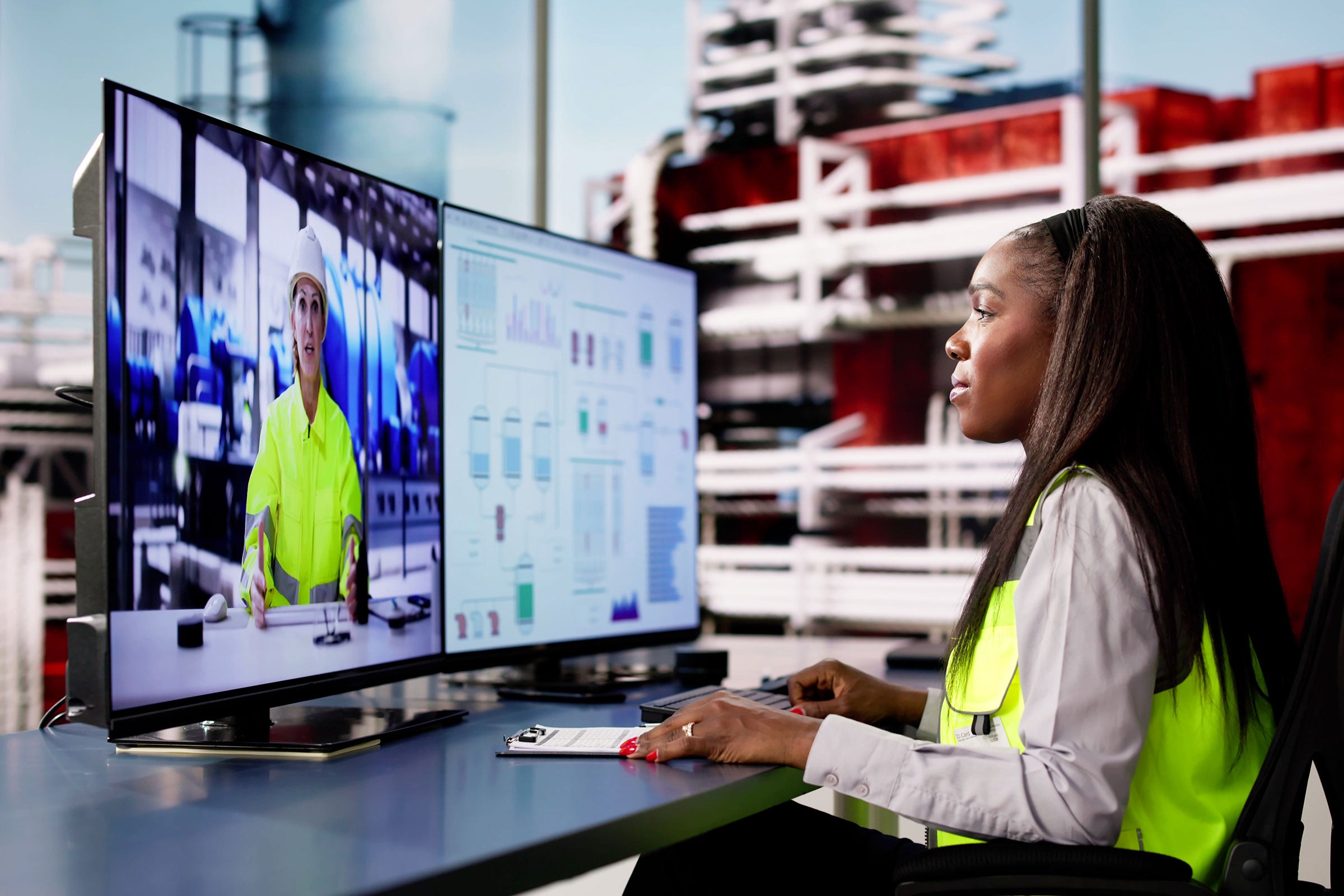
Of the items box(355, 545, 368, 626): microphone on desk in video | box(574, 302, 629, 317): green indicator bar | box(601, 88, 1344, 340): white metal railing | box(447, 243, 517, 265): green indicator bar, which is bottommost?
box(355, 545, 368, 626): microphone on desk in video

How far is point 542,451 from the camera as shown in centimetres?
174

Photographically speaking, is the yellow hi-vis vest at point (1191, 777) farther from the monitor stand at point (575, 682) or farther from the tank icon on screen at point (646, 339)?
the tank icon on screen at point (646, 339)

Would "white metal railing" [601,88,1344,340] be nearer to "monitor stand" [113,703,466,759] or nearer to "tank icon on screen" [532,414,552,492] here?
"tank icon on screen" [532,414,552,492]

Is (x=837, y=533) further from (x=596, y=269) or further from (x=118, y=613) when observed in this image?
(x=118, y=613)

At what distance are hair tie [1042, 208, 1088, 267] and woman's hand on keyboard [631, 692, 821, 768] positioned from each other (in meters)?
0.60

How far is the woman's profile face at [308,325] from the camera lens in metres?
1.29

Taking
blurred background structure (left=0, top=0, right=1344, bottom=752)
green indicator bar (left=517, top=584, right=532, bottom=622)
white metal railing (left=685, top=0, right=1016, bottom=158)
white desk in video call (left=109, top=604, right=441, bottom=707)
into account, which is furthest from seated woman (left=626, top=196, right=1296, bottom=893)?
white metal railing (left=685, top=0, right=1016, bottom=158)

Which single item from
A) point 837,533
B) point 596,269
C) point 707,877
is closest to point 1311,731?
point 707,877

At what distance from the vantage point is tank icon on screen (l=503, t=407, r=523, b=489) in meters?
1.68

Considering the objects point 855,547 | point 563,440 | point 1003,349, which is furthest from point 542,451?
point 855,547

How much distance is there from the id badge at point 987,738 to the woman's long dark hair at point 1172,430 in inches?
6.1

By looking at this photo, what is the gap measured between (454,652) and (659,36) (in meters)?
2.33

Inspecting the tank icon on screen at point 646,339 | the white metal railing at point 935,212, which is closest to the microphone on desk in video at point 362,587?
the tank icon on screen at point 646,339

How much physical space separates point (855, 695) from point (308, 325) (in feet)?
2.89
